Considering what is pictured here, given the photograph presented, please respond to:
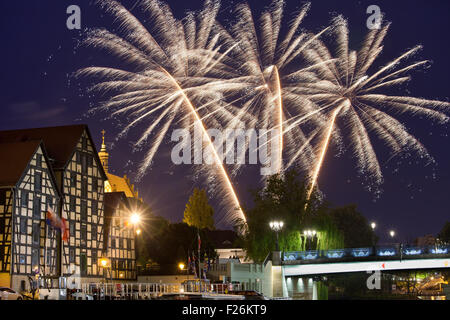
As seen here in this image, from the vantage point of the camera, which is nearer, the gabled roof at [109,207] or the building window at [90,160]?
the building window at [90,160]

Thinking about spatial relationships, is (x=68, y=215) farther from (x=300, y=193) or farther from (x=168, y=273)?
(x=300, y=193)

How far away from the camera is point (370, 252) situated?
9075 cm

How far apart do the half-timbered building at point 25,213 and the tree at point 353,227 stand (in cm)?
6570

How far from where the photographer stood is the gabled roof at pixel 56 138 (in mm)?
90750

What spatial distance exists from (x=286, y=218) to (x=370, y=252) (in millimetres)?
12543

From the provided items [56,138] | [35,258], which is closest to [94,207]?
[56,138]

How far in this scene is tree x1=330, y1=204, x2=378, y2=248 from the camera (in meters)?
142

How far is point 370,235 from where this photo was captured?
14288 cm

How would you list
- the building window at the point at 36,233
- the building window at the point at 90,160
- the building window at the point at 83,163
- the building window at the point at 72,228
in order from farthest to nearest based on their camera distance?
the building window at the point at 90,160, the building window at the point at 83,163, the building window at the point at 72,228, the building window at the point at 36,233

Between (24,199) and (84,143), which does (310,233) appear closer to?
(84,143)

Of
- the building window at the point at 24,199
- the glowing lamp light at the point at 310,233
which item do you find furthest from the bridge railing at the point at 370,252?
the building window at the point at 24,199

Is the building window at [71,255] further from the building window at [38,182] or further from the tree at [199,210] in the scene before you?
the tree at [199,210]

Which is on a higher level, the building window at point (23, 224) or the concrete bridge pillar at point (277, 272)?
the building window at point (23, 224)
